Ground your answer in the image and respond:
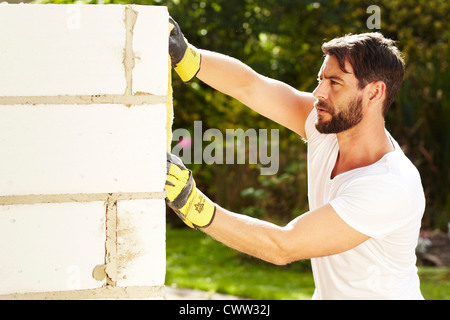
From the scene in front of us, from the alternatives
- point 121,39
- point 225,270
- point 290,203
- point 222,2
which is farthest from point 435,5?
point 121,39

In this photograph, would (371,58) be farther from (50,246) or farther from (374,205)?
(50,246)

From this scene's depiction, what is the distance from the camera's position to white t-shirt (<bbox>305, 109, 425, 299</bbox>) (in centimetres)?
224

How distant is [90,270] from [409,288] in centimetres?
126

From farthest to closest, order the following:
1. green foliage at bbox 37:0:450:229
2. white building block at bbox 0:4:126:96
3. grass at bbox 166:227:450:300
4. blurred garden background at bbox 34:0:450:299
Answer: green foliage at bbox 37:0:450:229 → blurred garden background at bbox 34:0:450:299 → grass at bbox 166:227:450:300 → white building block at bbox 0:4:126:96

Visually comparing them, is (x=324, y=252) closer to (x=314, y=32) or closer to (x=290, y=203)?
(x=290, y=203)

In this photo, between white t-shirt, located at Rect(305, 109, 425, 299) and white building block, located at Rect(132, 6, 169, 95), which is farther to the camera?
white t-shirt, located at Rect(305, 109, 425, 299)

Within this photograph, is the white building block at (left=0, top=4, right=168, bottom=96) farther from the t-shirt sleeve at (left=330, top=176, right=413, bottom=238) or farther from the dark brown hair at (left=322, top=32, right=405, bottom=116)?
the dark brown hair at (left=322, top=32, right=405, bottom=116)

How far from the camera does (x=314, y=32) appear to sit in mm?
8383

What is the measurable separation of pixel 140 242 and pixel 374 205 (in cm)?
87

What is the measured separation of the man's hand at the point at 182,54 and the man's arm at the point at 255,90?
134 mm

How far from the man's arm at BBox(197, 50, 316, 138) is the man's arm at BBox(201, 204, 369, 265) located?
656 mm

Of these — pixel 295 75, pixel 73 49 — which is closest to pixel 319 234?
pixel 73 49

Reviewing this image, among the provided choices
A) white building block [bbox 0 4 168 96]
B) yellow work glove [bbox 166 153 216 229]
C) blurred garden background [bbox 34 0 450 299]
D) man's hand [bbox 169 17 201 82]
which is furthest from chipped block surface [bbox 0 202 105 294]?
blurred garden background [bbox 34 0 450 299]

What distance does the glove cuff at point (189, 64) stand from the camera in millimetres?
2268
